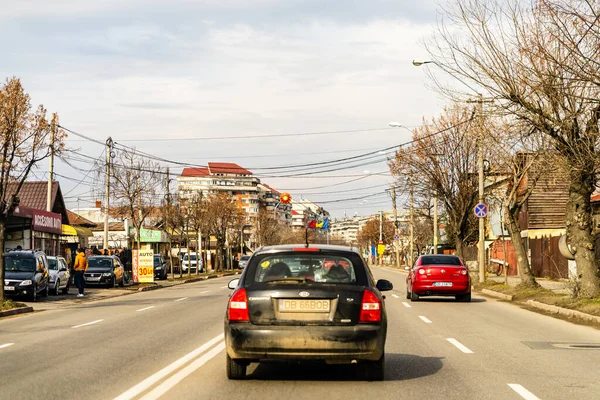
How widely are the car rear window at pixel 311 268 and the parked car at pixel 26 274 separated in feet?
68.5

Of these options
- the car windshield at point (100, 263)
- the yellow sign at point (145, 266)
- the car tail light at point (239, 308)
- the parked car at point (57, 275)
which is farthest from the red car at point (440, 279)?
the yellow sign at point (145, 266)

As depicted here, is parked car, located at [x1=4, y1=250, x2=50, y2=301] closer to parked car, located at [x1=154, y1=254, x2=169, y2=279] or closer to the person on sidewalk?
the person on sidewalk

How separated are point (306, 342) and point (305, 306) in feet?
1.28

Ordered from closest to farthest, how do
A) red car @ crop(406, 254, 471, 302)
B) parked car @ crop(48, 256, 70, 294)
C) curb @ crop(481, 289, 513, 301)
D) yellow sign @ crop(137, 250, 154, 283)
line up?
red car @ crop(406, 254, 471, 302)
curb @ crop(481, 289, 513, 301)
parked car @ crop(48, 256, 70, 294)
yellow sign @ crop(137, 250, 154, 283)

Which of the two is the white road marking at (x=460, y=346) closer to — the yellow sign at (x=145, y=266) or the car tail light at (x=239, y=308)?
the car tail light at (x=239, y=308)

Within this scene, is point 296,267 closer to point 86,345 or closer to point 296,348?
point 296,348

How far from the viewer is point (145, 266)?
4359cm

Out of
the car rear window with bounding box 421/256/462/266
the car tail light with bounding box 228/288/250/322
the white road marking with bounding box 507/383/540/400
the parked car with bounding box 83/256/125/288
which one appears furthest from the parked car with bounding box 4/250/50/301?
the white road marking with bounding box 507/383/540/400

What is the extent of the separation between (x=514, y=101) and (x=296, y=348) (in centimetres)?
1344

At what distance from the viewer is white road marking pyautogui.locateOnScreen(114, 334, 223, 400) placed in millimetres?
8375

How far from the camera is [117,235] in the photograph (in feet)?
283

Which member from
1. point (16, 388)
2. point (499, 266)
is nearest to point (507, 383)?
point (16, 388)

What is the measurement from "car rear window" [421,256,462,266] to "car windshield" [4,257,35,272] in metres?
13.6

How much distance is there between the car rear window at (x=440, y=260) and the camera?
2650 centimetres
